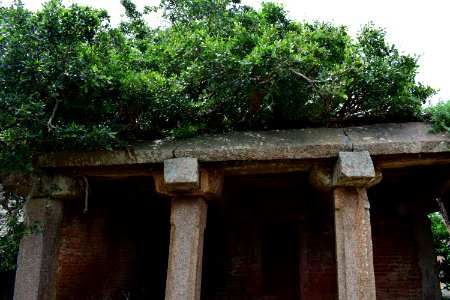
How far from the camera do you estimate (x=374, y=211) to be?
313 inches

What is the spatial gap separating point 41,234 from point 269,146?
323cm

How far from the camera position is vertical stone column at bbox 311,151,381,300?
15.3ft

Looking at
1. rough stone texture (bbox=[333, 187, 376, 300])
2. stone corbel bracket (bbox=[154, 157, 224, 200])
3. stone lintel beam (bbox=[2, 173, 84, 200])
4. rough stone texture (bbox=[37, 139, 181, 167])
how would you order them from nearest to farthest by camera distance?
rough stone texture (bbox=[333, 187, 376, 300]) < stone corbel bracket (bbox=[154, 157, 224, 200]) < rough stone texture (bbox=[37, 139, 181, 167]) < stone lintel beam (bbox=[2, 173, 84, 200])

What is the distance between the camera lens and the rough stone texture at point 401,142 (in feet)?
16.0

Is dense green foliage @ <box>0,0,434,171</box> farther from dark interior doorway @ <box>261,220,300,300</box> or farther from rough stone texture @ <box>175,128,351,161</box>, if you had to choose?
dark interior doorway @ <box>261,220,300,300</box>

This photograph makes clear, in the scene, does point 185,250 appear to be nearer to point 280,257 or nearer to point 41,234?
point 41,234

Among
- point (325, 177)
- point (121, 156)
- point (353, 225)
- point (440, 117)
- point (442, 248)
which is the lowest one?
point (353, 225)

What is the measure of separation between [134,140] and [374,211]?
4973mm

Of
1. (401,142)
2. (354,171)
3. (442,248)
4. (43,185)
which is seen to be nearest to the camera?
(354,171)

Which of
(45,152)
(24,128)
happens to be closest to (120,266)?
(45,152)

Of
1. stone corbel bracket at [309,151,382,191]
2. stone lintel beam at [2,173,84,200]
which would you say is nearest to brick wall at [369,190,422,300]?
stone corbel bracket at [309,151,382,191]

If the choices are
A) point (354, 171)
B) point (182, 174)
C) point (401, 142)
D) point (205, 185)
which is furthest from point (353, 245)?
point (182, 174)

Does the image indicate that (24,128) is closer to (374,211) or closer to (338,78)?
(338,78)

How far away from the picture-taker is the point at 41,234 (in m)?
5.43
